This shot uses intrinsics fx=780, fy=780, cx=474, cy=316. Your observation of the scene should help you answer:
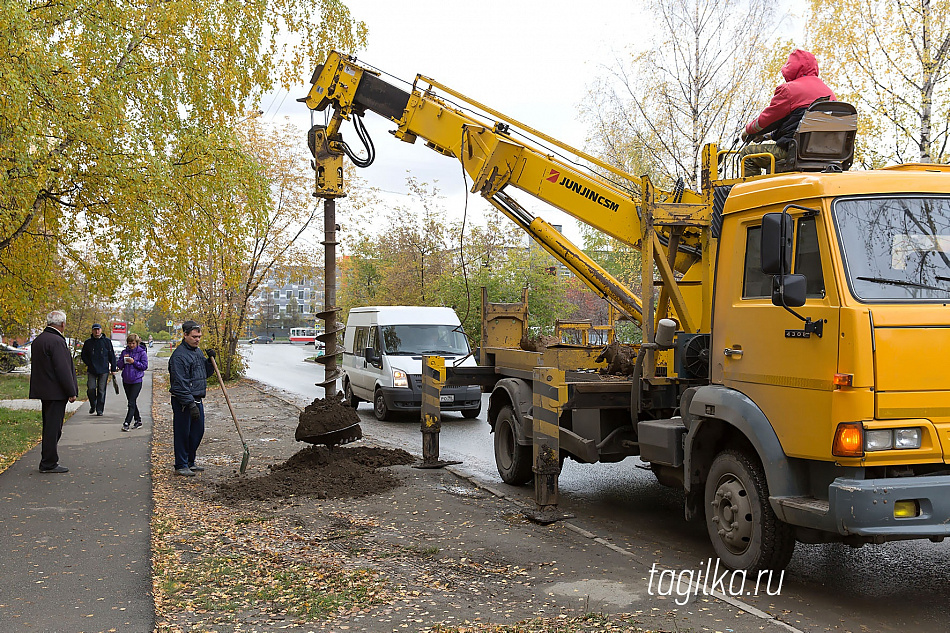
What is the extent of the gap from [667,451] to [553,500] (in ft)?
5.85

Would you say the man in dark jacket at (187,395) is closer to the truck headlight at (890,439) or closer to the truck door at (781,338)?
the truck door at (781,338)

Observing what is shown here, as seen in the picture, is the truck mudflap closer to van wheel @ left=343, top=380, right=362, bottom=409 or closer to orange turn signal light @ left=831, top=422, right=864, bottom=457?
orange turn signal light @ left=831, top=422, right=864, bottom=457

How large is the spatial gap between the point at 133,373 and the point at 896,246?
1314cm

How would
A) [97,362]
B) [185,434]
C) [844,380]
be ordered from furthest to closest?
[97,362] → [185,434] → [844,380]

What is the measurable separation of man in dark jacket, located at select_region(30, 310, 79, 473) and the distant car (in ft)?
82.3

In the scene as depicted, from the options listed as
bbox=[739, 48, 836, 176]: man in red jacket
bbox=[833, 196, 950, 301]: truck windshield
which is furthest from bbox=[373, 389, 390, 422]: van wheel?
bbox=[833, 196, 950, 301]: truck windshield

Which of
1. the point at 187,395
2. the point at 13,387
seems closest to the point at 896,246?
the point at 187,395

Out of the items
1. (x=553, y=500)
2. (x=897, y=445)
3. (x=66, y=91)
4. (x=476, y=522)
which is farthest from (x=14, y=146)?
(x=897, y=445)

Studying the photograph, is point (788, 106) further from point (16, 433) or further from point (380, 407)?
point (16, 433)

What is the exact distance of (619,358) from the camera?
8008mm

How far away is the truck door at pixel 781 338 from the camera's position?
4.83 metres

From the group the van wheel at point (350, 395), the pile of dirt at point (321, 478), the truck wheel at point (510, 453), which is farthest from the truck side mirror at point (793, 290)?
the van wheel at point (350, 395)

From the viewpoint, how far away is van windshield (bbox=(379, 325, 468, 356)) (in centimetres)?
1599

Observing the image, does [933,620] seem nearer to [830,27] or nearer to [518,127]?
[518,127]
